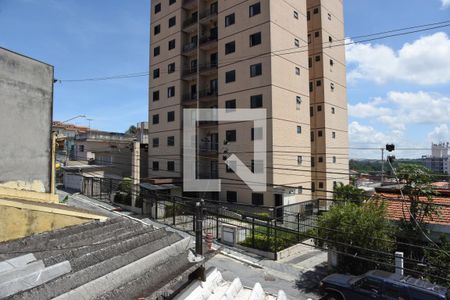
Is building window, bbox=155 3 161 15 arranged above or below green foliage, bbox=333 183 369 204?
above

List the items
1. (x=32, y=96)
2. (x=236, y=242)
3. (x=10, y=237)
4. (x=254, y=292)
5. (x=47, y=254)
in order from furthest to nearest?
(x=236, y=242), (x=32, y=96), (x=254, y=292), (x=10, y=237), (x=47, y=254)

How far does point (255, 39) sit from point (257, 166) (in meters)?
12.6

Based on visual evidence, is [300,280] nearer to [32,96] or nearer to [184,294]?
[184,294]

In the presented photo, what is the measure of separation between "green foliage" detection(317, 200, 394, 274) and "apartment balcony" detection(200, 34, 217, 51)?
25914 millimetres

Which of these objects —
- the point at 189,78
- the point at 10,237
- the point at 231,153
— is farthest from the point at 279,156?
the point at 10,237

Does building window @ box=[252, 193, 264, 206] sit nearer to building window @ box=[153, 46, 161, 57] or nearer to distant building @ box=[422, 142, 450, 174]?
distant building @ box=[422, 142, 450, 174]

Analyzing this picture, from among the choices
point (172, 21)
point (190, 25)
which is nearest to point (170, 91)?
point (190, 25)

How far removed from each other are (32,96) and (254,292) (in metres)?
7.95

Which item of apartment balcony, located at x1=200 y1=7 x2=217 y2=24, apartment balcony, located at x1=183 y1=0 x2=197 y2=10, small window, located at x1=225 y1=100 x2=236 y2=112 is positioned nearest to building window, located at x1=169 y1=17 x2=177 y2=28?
apartment balcony, located at x1=183 y1=0 x2=197 y2=10

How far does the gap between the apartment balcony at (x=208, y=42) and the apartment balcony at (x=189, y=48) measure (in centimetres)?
122

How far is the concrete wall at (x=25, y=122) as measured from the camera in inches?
322

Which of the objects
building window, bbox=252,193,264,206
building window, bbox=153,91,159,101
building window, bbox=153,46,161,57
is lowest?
building window, bbox=252,193,264,206

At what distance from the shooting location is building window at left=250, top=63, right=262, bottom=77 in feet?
102

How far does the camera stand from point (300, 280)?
51.2 feet
